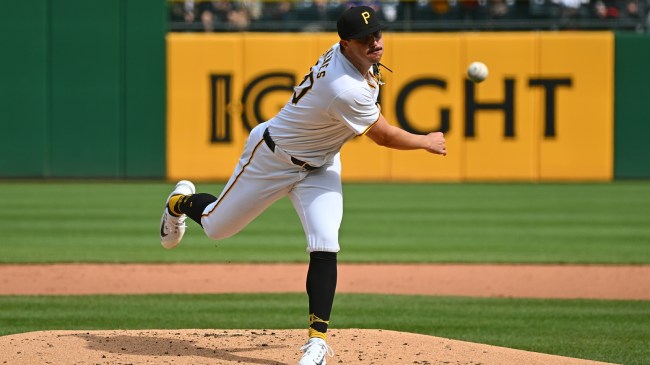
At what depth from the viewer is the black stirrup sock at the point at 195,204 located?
5.89 m

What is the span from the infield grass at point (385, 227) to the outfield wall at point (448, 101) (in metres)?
1.34

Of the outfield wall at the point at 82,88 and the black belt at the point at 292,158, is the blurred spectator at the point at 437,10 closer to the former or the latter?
the outfield wall at the point at 82,88

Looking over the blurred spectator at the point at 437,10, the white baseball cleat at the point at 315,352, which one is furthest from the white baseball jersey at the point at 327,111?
the blurred spectator at the point at 437,10

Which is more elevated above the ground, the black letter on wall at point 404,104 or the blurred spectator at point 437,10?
the blurred spectator at point 437,10

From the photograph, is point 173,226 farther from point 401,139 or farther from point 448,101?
point 448,101

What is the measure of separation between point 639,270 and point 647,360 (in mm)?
3989

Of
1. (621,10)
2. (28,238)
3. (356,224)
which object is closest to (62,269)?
(28,238)

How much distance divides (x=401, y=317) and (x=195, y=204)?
214cm

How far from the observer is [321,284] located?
17.2ft

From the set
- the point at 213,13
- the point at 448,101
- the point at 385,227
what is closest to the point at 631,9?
the point at 448,101

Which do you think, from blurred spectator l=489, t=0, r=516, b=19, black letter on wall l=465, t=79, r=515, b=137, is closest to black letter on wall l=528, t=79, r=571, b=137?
black letter on wall l=465, t=79, r=515, b=137

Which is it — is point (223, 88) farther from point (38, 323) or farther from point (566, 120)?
point (38, 323)

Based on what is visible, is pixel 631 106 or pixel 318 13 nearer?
pixel 631 106

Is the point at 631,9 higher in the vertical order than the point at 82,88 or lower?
higher
